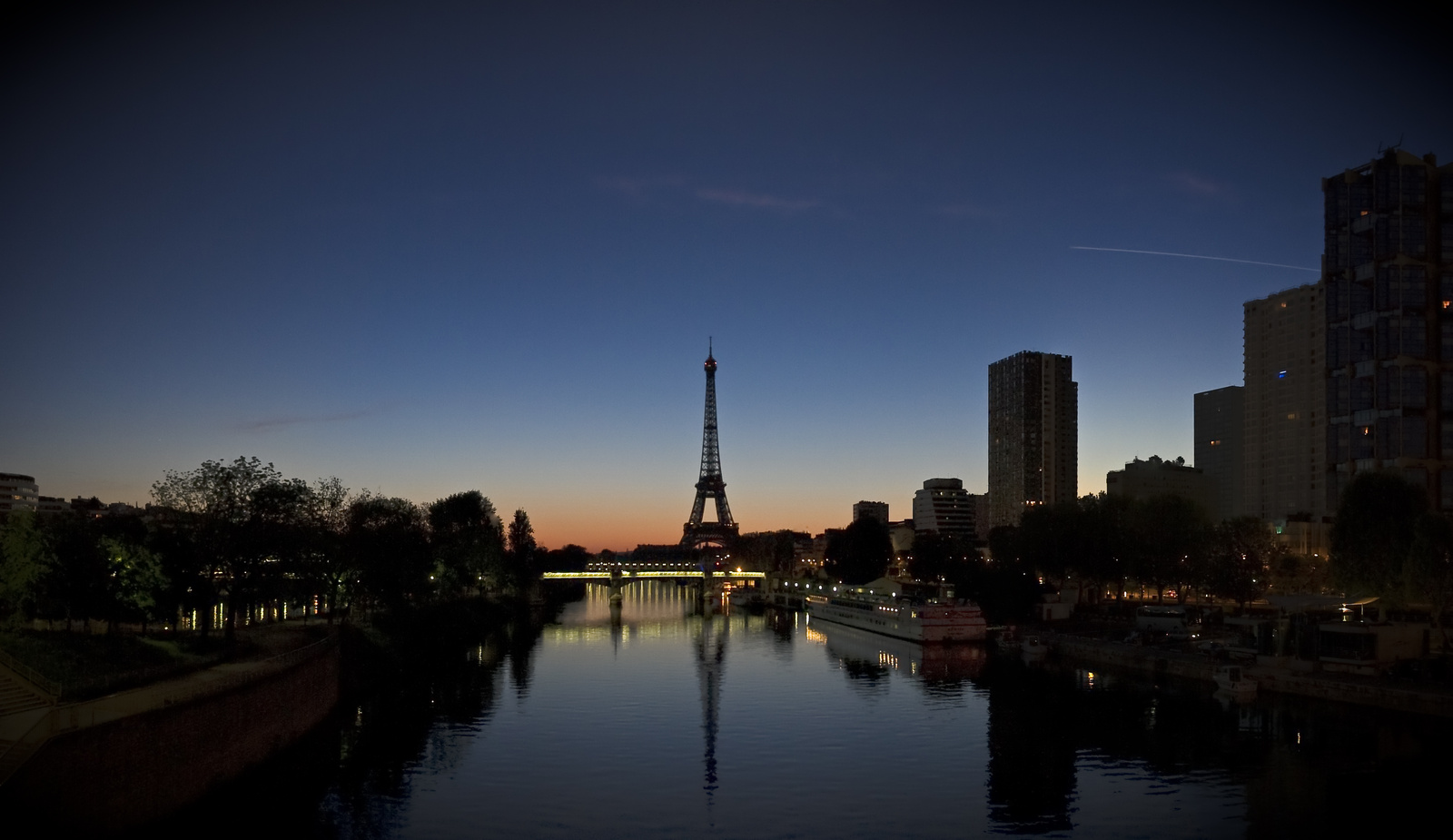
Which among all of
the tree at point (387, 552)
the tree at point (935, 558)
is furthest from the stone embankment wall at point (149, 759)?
the tree at point (935, 558)

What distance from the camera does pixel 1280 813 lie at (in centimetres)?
3681

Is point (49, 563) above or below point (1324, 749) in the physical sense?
above

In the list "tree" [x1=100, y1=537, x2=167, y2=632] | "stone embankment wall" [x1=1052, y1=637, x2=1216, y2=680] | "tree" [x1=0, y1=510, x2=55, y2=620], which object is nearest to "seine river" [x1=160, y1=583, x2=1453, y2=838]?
"stone embankment wall" [x1=1052, y1=637, x2=1216, y2=680]

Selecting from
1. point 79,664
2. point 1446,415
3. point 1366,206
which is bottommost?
point 79,664

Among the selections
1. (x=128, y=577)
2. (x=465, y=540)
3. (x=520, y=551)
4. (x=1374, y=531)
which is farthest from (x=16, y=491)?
(x=1374, y=531)

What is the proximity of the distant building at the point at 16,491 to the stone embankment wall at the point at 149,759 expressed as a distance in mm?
170290

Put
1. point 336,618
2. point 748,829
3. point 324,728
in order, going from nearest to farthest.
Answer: point 748,829, point 324,728, point 336,618

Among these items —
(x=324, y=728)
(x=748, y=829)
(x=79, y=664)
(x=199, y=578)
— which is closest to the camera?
(x=748, y=829)

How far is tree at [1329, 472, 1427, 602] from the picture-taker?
6612cm

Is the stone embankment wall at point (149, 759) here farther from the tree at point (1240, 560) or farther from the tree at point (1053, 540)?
the tree at point (1053, 540)

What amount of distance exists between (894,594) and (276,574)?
224 ft

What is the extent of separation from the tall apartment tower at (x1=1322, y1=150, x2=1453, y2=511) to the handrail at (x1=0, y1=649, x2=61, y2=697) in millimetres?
93927

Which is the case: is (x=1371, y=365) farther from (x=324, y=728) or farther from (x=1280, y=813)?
(x=324, y=728)

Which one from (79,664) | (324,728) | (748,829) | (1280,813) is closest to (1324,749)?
(1280,813)
